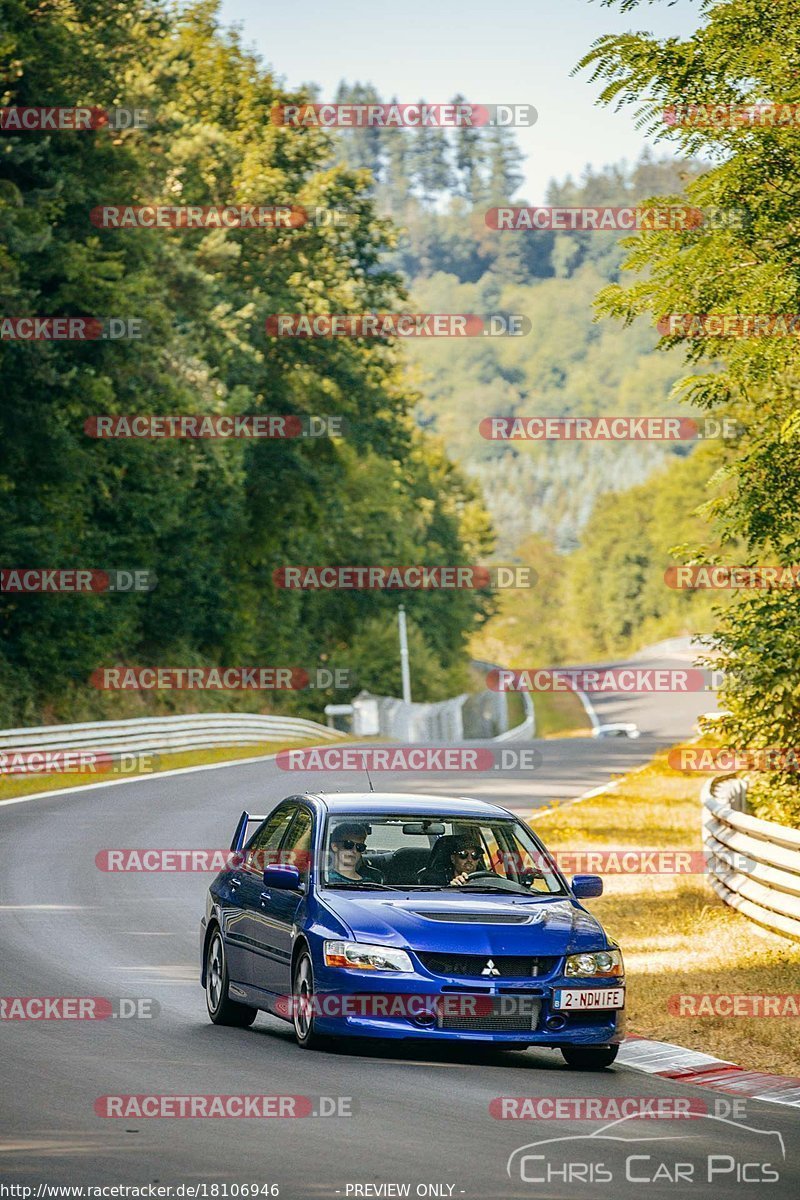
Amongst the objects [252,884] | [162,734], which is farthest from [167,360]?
[252,884]

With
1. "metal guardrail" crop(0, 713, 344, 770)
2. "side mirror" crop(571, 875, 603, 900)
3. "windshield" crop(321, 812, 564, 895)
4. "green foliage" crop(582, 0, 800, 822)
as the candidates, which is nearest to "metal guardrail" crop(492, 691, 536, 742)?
"metal guardrail" crop(0, 713, 344, 770)

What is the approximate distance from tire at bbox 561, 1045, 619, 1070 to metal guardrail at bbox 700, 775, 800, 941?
4.78 meters

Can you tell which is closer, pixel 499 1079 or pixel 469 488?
pixel 499 1079

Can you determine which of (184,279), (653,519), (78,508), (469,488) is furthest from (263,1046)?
(653,519)

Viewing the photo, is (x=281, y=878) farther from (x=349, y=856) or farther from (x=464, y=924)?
(x=464, y=924)

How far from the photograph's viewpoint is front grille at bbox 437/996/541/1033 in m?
10.1

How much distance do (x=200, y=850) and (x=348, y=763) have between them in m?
18.5

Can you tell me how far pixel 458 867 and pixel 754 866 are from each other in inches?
255

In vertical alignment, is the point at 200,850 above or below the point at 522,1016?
below

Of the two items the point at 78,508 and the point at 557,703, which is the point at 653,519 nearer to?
the point at 557,703

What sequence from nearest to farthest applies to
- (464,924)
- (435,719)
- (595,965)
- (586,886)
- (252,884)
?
1. (464,924)
2. (595,965)
3. (586,886)
4. (252,884)
5. (435,719)

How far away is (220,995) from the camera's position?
38.9ft

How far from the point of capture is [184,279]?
52.1m

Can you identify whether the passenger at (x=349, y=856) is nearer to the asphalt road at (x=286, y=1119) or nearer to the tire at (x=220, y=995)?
the asphalt road at (x=286, y=1119)
